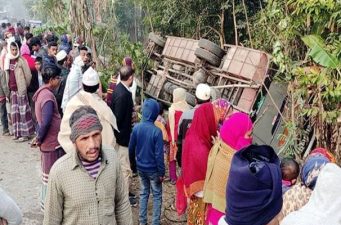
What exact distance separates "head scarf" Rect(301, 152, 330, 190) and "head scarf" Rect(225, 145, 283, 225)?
1486 millimetres

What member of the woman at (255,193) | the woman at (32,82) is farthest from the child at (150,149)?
the woman at (32,82)

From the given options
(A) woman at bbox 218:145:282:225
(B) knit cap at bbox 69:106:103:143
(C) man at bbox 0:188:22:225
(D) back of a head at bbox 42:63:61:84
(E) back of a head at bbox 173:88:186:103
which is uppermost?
(A) woman at bbox 218:145:282:225

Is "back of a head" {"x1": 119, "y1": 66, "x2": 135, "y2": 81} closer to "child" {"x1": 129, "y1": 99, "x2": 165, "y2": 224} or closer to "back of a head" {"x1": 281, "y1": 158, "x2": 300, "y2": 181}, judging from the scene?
"child" {"x1": 129, "y1": 99, "x2": 165, "y2": 224}

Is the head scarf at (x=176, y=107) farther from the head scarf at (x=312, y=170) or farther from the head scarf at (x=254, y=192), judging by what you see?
the head scarf at (x=254, y=192)

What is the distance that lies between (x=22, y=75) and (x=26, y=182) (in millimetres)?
2221

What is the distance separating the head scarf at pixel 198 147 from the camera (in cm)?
415

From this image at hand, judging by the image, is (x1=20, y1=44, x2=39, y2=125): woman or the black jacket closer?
the black jacket

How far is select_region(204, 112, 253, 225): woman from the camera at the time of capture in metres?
3.60

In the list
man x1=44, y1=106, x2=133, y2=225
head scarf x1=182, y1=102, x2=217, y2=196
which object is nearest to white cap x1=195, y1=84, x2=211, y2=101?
head scarf x1=182, y1=102, x2=217, y2=196

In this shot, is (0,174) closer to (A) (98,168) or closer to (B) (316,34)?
(A) (98,168)

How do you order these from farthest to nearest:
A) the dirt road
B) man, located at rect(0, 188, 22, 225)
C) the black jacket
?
the dirt road < the black jacket < man, located at rect(0, 188, 22, 225)

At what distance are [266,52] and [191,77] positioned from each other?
2.07 metres

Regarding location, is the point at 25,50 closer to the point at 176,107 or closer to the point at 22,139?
the point at 22,139

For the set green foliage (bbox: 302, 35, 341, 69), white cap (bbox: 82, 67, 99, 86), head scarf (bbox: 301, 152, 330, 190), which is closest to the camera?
head scarf (bbox: 301, 152, 330, 190)
